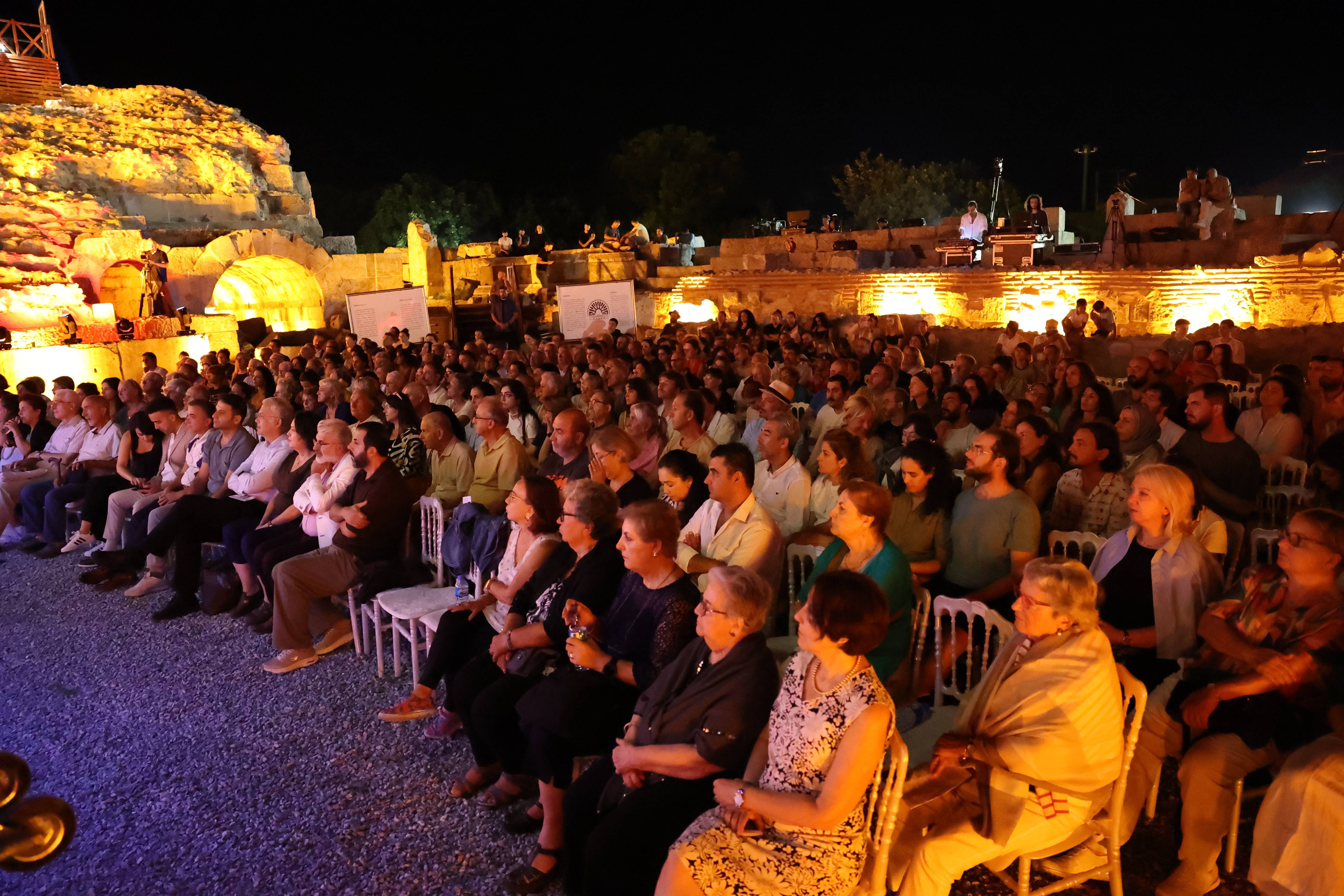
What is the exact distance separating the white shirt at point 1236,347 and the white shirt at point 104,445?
8.94 metres

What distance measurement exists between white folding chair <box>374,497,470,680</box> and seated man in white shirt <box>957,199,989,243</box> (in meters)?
13.0

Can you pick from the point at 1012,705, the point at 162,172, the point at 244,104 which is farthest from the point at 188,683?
the point at 244,104

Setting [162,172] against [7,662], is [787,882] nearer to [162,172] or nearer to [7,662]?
[7,662]

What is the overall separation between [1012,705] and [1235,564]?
78.7 inches

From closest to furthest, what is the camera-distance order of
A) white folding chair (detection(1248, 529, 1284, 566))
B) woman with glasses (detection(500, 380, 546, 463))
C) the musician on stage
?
white folding chair (detection(1248, 529, 1284, 566)) → woman with glasses (detection(500, 380, 546, 463)) → the musician on stage

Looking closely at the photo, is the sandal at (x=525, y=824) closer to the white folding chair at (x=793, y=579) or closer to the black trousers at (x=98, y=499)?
the white folding chair at (x=793, y=579)

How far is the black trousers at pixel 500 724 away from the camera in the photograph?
3143 millimetres

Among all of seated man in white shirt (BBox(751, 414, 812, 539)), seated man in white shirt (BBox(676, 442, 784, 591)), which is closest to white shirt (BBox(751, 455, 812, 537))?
seated man in white shirt (BBox(751, 414, 812, 539))

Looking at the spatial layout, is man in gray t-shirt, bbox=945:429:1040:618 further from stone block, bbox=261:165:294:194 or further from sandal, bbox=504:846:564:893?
stone block, bbox=261:165:294:194

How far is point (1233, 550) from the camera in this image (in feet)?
12.4

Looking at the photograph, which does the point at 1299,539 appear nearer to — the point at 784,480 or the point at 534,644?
the point at 784,480

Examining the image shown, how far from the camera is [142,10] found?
33781 millimetres

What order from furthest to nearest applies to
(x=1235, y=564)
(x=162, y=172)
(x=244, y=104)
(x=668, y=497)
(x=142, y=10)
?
(x=244, y=104) → (x=142, y=10) → (x=162, y=172) → (x=668, y=497) → (x=1235, y=564)

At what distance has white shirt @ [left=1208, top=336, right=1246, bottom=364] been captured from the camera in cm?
827
